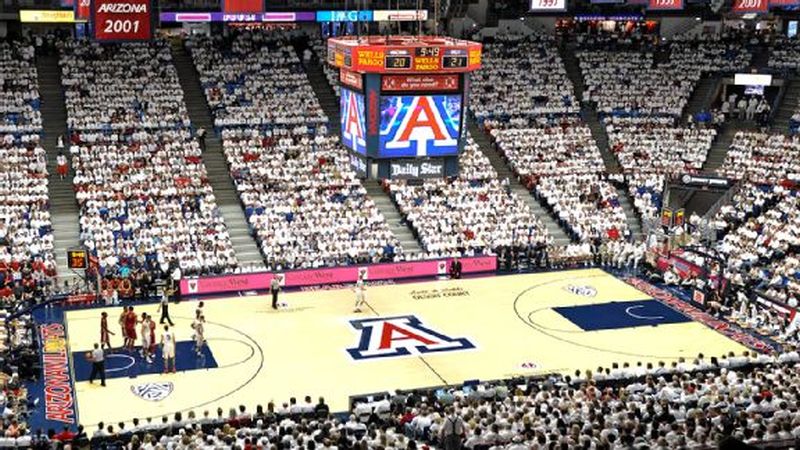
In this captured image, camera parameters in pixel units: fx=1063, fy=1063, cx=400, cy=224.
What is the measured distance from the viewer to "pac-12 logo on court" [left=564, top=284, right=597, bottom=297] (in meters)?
40.2

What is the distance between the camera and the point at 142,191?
4459 cm

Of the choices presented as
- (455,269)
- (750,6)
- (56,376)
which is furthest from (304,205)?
(750,6)

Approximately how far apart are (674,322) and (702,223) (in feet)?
32.4

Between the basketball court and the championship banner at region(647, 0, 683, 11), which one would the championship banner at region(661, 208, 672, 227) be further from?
the championship banner at region(647, 0, 683, 11)

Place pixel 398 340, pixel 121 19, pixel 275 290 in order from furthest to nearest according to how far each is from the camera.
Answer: pixel 121 19, pixel 275 290, pixel 398 340

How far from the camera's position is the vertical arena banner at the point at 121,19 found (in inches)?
1537

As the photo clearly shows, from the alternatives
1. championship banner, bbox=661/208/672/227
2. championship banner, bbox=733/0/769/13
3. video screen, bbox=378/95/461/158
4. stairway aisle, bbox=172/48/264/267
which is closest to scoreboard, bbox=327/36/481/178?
video screen, bbox=378/95/461/158

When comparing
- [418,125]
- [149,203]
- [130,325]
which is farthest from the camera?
[149,203]

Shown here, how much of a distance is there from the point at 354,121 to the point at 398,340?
8.68m

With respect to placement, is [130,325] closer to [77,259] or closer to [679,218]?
[77,259]

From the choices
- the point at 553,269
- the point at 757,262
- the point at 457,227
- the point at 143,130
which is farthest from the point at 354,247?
the point at 757,262

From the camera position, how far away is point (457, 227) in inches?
1791

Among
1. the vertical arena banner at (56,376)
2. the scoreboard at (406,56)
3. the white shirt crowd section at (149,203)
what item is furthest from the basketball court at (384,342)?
the scoreboard at (406,56)

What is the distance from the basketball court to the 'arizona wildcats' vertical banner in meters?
6.98
